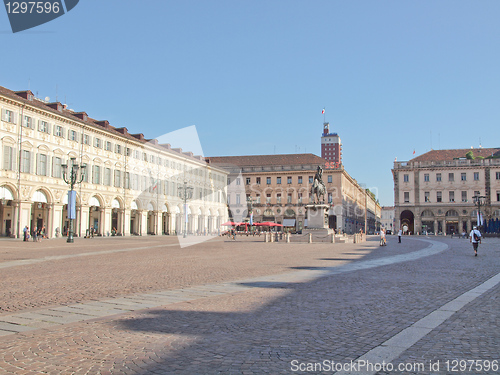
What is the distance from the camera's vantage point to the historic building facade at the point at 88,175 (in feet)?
148

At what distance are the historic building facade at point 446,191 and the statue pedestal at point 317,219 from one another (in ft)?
171

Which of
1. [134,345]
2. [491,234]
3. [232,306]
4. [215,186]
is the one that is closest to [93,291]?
[232,306]

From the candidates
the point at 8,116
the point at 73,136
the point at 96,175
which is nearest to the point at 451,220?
the point at 96,175

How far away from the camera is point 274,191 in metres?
97.6

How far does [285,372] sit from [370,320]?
307cm

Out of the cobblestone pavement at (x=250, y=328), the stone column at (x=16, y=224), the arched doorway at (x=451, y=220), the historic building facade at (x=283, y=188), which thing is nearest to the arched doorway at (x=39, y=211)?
the stone column at (x=16, y=224)

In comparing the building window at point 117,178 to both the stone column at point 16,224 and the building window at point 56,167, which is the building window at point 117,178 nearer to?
the building window at point 56,167

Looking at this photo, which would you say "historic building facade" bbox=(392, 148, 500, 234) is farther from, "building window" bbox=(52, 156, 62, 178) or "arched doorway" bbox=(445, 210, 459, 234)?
"building window" bbox=(52, 156, 62, 178)

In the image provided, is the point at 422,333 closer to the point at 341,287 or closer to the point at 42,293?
the point at 341,287

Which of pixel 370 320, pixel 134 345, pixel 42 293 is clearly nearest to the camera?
pixel 134 345

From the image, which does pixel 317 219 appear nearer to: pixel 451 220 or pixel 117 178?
pixel 117 178

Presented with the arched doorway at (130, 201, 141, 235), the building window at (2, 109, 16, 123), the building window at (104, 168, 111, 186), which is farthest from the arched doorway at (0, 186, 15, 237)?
the arched doorway at (130, 201, 141, 235)

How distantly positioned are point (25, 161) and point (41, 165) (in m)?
2.22

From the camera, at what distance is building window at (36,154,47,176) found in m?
47.8
